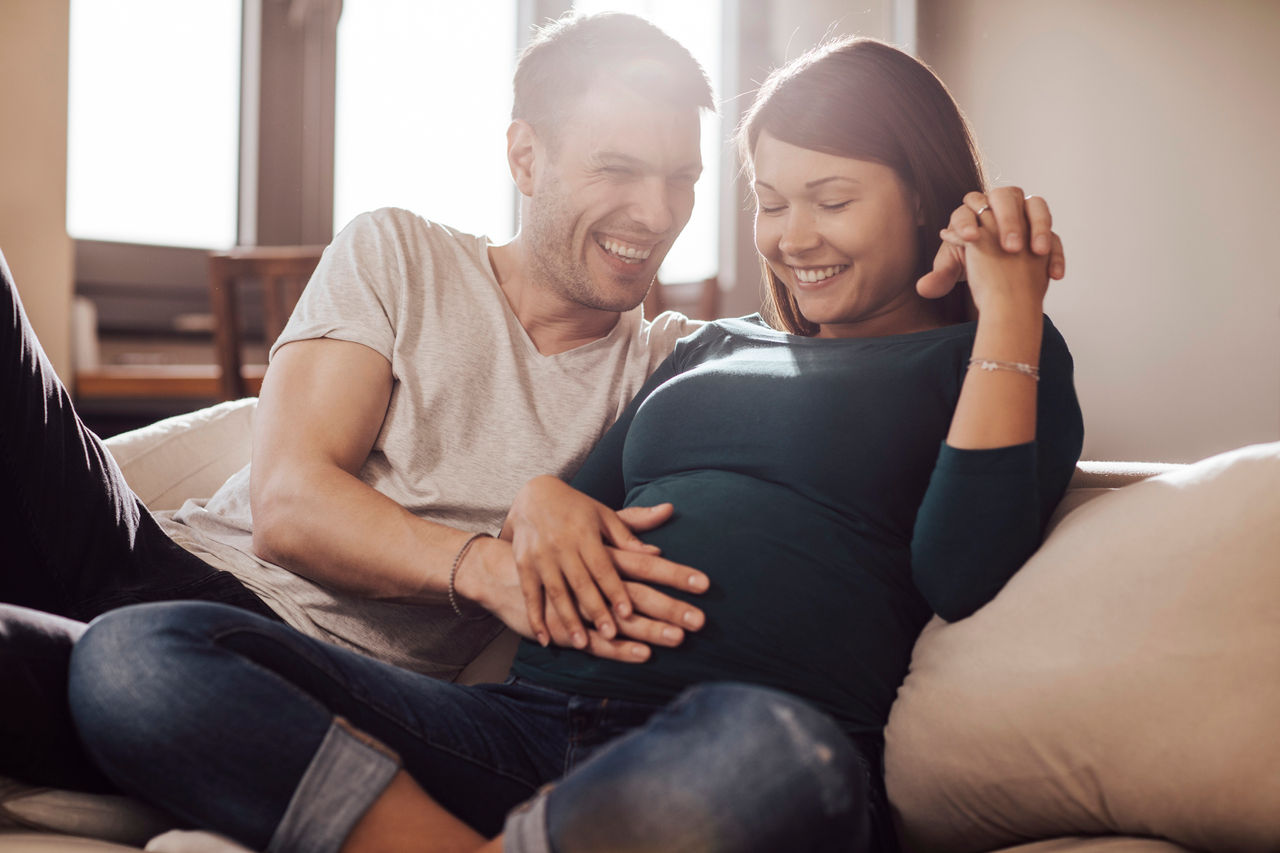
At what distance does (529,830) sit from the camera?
0.67 m

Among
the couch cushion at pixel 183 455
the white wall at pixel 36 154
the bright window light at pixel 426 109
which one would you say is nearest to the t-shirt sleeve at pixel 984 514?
the couch cushion at pixel 183 455

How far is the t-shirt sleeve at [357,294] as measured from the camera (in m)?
1.24

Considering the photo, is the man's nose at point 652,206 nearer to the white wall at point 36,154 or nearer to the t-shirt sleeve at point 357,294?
the t-shirt sleeve at point 357,294

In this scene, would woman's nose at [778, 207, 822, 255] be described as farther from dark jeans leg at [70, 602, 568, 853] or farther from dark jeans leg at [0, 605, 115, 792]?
dark jeans leg at [0, 605, 115, 792]

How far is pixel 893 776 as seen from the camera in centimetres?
90

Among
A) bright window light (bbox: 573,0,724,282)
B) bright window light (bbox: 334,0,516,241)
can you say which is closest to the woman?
bright window light (bbox: 573,0,724,282)

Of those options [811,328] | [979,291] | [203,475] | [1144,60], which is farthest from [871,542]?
[1144,60]

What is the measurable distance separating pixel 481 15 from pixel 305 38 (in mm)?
718

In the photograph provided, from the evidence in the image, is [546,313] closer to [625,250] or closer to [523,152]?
[625,250]

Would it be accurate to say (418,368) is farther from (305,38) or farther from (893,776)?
(305,38)

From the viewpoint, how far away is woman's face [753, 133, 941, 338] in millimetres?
1146

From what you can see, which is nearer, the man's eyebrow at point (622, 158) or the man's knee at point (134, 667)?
the man's knee at point (134, 667)

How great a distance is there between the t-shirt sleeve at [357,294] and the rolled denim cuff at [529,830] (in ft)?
2.30

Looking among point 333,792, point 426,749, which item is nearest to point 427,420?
point 426,749
